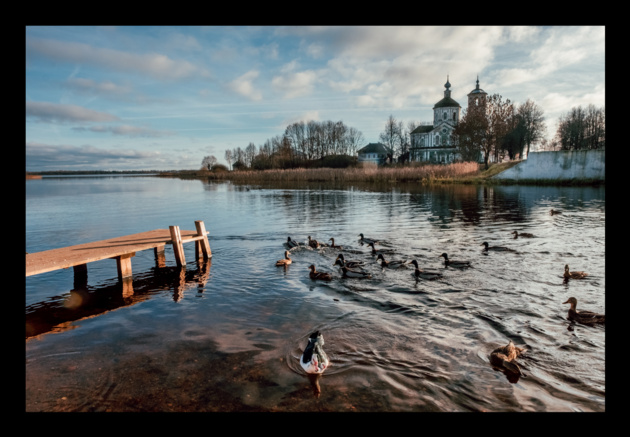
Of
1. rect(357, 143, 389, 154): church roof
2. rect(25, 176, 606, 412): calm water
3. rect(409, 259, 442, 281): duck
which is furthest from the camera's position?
rect(357, 143, 389, 154): church roof

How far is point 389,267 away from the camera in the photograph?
12383mm

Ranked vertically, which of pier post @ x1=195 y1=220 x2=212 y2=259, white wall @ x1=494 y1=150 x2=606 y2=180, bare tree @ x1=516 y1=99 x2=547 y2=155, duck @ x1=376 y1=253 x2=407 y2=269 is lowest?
duck @ x1=376 y1=253 x2=407 y2=269

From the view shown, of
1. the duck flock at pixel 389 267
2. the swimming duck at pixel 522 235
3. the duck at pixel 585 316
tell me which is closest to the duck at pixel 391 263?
the duck flock at pixel 389 267

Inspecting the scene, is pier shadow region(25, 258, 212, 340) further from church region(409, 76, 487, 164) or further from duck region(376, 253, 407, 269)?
church region(409, 76, 487, 164)

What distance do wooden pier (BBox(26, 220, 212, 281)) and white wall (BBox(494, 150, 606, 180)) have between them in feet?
165

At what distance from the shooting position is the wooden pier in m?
9.70

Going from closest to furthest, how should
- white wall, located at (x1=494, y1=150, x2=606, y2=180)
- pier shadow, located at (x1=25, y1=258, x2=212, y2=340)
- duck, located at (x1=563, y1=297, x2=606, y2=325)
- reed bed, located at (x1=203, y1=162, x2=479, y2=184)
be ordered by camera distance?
duck, located at (x1=563, y1=297, x2=606, y2=325), pier shadow, located at (x1=25, y1=258, x2=212, y2=340), white wall, located at (x1=494, y1=150, x2=606, y2=180), reed bed, located at (x1=203, y1=162, x2=479, y2=184)

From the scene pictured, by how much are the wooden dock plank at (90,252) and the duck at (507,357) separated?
9951 millimetres

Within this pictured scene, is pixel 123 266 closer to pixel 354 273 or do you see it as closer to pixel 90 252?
pixel 90 252

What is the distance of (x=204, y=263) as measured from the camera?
45.9ft

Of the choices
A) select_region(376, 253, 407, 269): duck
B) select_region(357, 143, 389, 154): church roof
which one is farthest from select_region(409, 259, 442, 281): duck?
select_region(357, 143, 389, 154): church roof

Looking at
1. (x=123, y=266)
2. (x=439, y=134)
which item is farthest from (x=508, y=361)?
(x=439, y=134)
